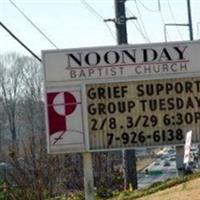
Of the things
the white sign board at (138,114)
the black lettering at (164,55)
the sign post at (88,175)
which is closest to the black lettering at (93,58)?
the white sign board at (138,114)

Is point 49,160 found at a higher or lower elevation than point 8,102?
lower

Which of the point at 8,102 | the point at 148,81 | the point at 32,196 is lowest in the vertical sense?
the point at 32,196

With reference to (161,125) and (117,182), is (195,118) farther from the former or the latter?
(117,182)

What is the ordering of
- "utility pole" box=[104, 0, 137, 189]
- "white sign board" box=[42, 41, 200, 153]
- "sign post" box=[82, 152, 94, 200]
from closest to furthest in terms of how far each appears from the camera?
"white sign board" box=[42, 41, 200, 153]
"sign post" box=[82, 152, 94, 200]
"utility pole" box=[104, 0, 137, 189]

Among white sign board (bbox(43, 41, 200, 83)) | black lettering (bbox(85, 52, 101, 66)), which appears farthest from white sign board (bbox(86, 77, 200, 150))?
black lettering (bbox(85, 52, 101, 66))

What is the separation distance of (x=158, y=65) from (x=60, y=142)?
162 centimetres

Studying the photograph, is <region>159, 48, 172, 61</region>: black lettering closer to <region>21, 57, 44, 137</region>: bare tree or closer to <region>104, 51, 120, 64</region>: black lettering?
<region>104, 51, 120, 64</region>: black lettering

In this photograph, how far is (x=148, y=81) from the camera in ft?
31.7

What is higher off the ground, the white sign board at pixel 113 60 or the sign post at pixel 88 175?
the white sign board at pixel 113 60

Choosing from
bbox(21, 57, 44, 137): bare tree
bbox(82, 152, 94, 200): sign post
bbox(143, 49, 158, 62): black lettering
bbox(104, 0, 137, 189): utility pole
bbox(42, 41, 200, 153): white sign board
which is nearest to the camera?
bbox(42, 41, 200, 153): white sign board

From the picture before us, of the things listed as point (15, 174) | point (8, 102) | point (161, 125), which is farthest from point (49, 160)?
point (8, 102)

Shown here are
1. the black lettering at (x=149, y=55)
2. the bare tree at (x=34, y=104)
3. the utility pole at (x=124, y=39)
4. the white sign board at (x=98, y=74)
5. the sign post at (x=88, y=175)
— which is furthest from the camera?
the bare tree at (x=34, y=104)

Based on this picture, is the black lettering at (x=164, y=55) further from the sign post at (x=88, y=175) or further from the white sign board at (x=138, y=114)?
the sign post at (x=88, y=175)

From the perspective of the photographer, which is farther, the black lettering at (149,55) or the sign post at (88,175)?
the sign post at (88,175)
